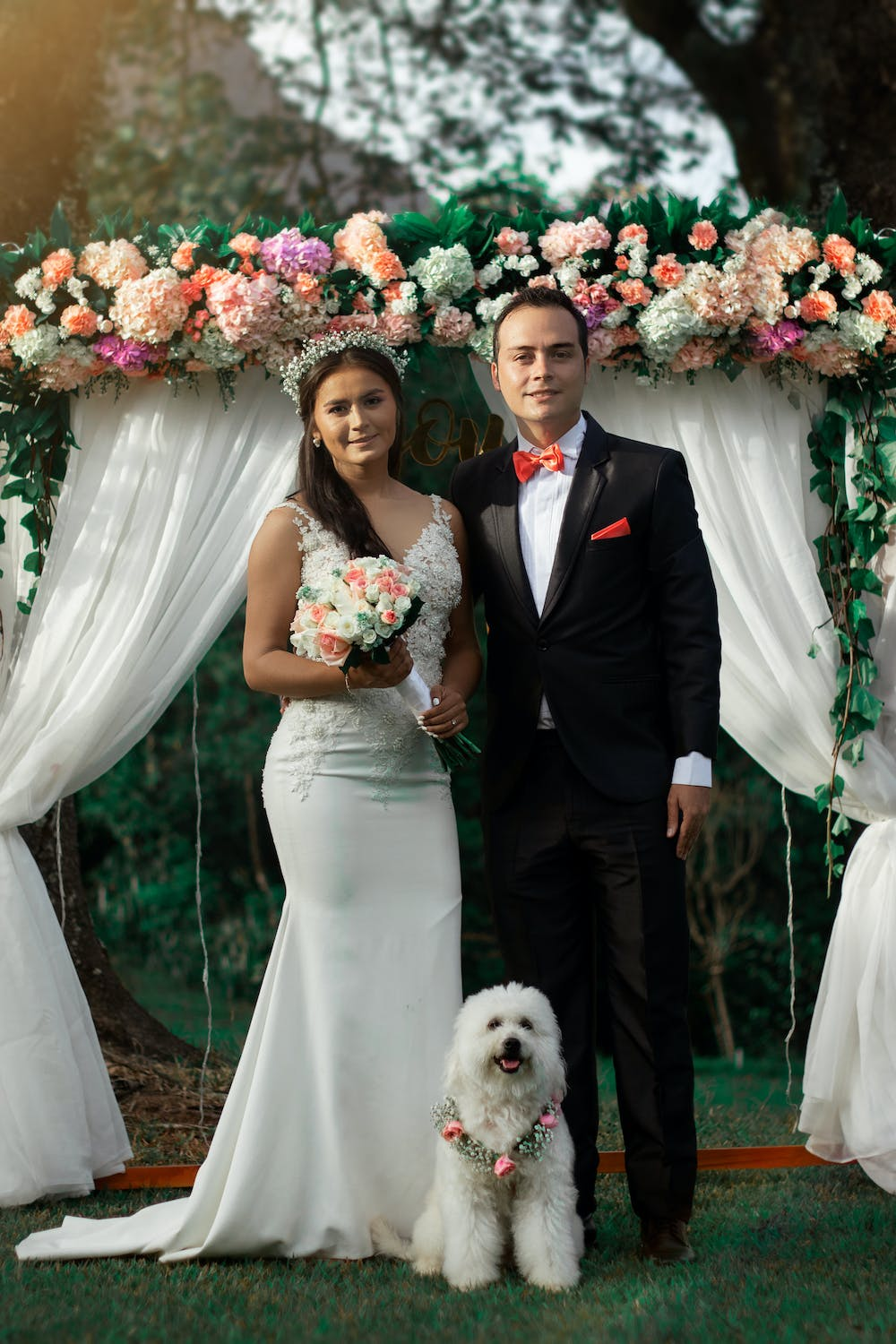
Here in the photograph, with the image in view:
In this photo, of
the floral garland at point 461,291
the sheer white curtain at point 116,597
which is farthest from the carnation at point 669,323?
the sheer white curtain at point 116,597

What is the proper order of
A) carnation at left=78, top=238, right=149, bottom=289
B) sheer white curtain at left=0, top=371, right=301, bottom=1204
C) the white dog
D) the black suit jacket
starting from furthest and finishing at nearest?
1. sheer white curtain at left=0, top=371, right=301, bottom=1204
2. carnation at left=78, top=238, right=149, bottom=289
3. the black suit jacket
4. the white dog

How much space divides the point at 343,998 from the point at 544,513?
1.29 m

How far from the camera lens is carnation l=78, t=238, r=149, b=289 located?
3.93 meters

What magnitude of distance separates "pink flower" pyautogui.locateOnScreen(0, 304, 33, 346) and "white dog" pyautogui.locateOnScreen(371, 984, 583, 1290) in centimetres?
238

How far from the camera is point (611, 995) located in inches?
129

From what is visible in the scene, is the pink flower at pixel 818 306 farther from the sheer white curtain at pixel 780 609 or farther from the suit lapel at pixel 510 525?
the suit lapel at pixel 510 525

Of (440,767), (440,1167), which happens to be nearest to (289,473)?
(440,767)

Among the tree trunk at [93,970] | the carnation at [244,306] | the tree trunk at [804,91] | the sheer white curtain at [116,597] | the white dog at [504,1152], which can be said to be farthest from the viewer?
the tree trunk at [804,91]

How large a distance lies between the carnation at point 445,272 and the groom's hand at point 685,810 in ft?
5.40

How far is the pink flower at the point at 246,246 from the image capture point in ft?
12.8

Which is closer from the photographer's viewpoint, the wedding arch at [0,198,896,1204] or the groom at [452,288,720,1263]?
the groom at [452,288,720,1263]

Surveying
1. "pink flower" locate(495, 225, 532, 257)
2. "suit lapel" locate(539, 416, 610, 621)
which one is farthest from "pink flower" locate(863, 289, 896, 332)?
"suit lapel" locate(539, 416, 610, 621)

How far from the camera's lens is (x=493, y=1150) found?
9.62ft

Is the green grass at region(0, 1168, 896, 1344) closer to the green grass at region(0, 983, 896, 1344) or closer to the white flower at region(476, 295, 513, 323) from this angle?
the green grass at region(0, 983, 896, 1344)
